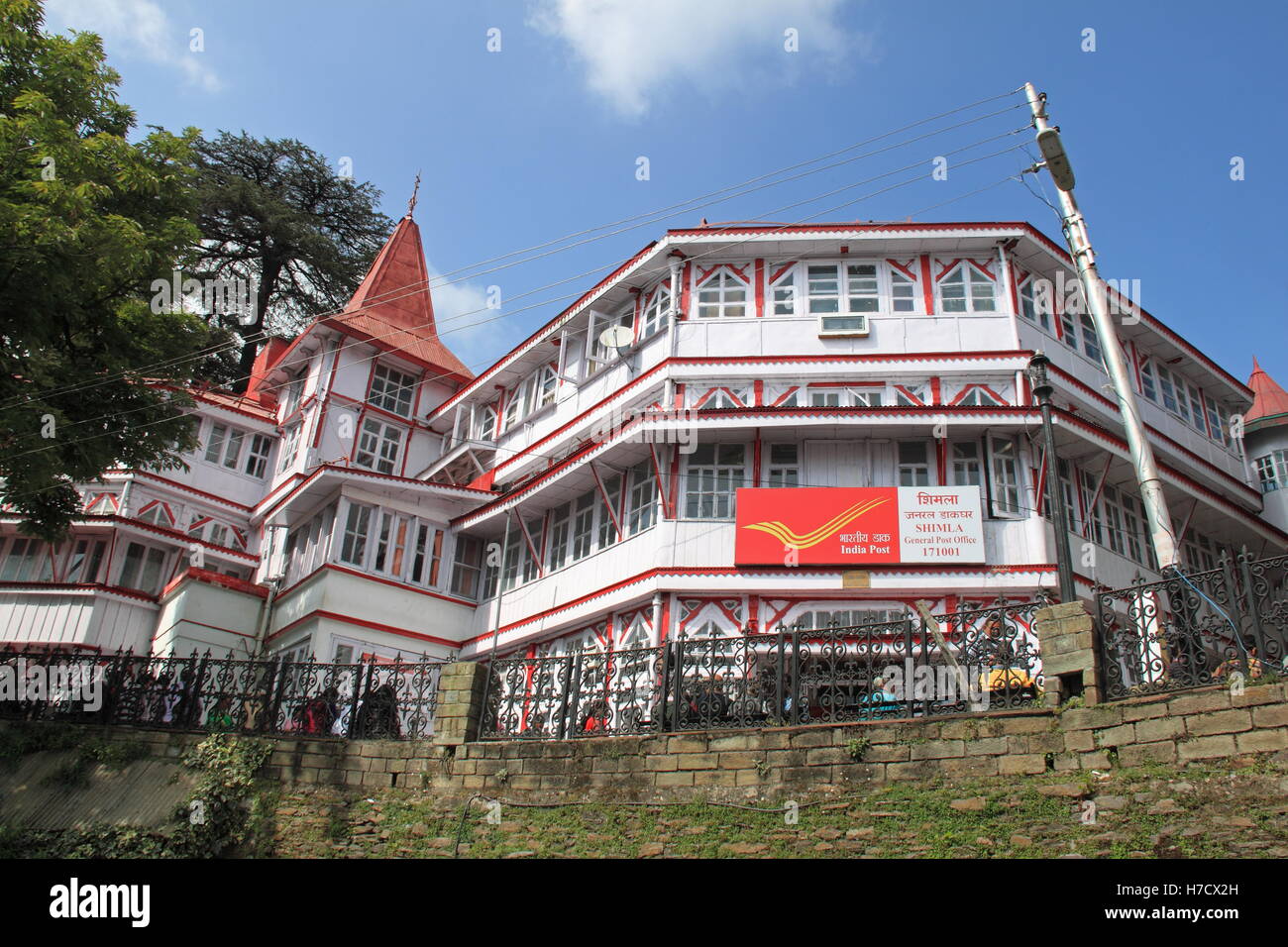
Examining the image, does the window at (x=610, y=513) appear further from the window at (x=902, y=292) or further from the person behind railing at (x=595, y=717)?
the person behind railing at (x=595, y=717)

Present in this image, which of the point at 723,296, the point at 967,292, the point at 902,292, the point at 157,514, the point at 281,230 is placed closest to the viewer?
the point at 967,292

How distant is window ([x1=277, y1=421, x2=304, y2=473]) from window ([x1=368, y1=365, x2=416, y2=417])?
2.19 metres

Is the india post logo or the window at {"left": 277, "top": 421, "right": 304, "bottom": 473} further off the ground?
the window at {"left": 277, "top": 421, "right": 304, "bottom": 473}

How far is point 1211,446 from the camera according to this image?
81.2 ft

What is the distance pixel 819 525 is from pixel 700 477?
2578 millimetres

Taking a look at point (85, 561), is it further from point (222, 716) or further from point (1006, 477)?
point (1006, 477)

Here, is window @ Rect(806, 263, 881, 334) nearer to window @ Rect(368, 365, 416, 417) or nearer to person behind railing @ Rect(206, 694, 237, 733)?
person behind railing @ Rect(206, 694, 237, 733)

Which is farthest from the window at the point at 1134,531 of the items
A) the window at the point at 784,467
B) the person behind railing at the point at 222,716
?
the person behind railing at the point at 222,716

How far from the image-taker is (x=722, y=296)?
21484 millimetres

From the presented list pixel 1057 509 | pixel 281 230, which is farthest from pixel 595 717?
pixel 281 230

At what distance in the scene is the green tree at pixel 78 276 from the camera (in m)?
13.8

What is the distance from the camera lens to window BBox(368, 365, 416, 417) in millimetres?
28562

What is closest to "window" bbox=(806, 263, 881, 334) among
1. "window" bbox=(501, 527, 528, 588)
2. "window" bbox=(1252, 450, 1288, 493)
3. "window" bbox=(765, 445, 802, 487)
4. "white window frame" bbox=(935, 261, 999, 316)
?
"white window frame" bbox=(935, 261, 999, 316)
